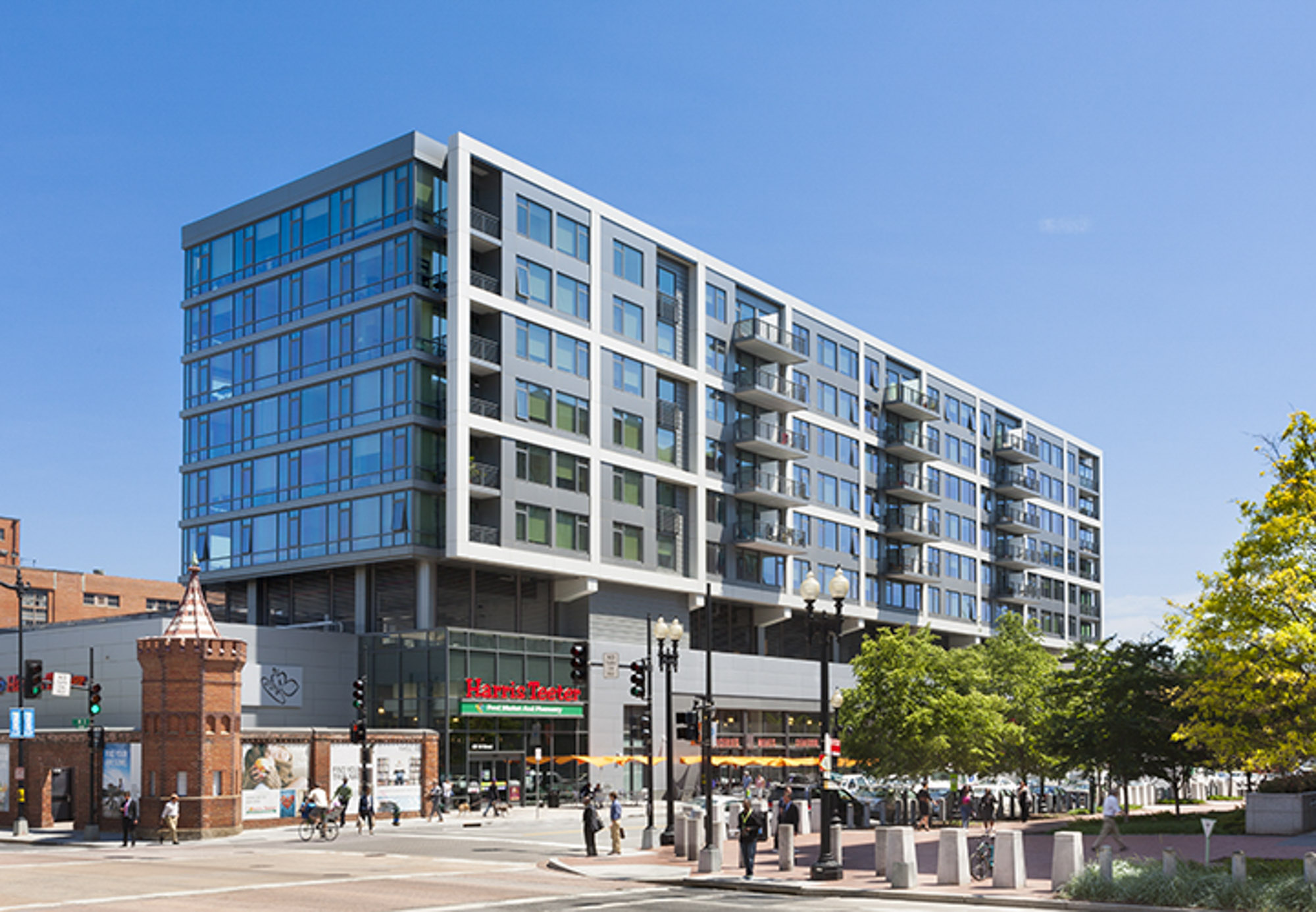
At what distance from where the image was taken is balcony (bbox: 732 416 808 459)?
75.3 m

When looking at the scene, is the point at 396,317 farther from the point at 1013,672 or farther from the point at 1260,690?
the point at 1260,690

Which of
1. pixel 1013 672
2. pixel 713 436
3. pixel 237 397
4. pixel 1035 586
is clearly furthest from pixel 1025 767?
pixel 1035 586

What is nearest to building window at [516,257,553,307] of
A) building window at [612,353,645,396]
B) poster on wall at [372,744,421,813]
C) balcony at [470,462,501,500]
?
building window at [612,353,645,396]

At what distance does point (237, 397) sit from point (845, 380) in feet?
125

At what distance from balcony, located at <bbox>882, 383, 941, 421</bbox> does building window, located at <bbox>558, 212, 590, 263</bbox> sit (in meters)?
31.2

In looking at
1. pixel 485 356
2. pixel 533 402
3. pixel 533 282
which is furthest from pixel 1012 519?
pixel 485 356

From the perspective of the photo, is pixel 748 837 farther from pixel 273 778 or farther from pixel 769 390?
pixel 769 390

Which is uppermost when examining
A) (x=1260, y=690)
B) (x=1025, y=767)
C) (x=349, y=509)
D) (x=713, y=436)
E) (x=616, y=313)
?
(x=616, y=313)

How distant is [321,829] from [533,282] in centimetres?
2852

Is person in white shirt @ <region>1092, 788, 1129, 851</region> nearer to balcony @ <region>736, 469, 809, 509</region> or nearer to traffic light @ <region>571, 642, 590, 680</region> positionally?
traffic light @ <region>571, 642, 590, 680</region>

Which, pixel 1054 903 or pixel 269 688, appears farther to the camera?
pixel 269 688

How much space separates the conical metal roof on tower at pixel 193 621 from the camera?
45.4 metres

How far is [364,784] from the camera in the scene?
4681 cm

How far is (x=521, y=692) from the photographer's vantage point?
6119cm
